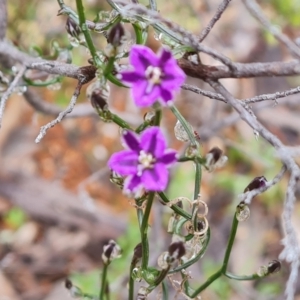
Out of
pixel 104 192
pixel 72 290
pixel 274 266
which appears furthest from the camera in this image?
pixel 104 192

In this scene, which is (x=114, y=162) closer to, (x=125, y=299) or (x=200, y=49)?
(x=200, y=49)

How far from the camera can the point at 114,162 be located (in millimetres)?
484

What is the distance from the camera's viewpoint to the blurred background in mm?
1852

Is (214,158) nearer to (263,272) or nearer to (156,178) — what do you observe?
(156,178)

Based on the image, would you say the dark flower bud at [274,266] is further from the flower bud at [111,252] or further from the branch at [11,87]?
the branch at [11,87]

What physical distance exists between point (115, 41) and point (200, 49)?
0.27ft

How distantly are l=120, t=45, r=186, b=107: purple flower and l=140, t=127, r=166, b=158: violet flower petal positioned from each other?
3 cm

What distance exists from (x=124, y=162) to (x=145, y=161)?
20 mm

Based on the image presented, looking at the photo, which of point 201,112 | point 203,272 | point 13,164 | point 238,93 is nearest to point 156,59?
point 203,272

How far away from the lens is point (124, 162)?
1.61 ft

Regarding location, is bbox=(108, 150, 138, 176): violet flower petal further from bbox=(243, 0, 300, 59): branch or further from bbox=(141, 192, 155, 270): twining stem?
bbox=(243, 0, 300, 59): branch

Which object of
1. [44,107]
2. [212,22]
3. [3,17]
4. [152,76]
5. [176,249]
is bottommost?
[176,249]

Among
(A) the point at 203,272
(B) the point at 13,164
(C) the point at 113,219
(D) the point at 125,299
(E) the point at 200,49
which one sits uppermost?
(B) the point at 13,164

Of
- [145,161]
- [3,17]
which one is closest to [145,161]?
[145,161]
